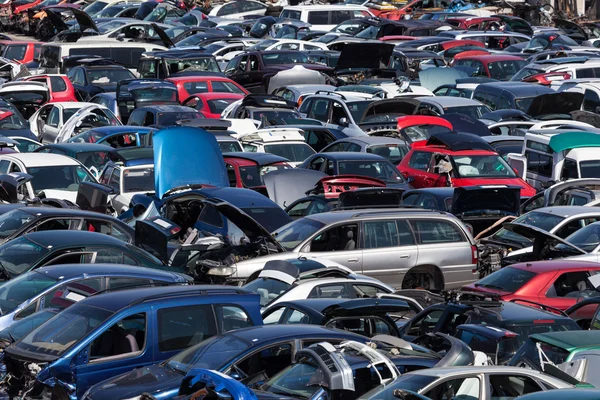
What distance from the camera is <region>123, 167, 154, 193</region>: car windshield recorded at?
65.4 feet

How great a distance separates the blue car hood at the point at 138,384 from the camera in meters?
9.83

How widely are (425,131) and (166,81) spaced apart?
707 cm

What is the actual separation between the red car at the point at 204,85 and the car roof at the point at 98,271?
50.9 feet

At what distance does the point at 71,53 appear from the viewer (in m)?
33.8

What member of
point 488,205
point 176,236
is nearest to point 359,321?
point 176,236

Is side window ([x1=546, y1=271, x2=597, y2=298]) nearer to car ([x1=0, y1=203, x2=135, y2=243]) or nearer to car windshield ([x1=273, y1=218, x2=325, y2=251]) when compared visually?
car windshield ([x1=273, y1=218, x2=325, y2=251])

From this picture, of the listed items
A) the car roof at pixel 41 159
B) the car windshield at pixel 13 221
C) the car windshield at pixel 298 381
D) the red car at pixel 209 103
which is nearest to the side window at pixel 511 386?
the car windshield at pixel 298 381

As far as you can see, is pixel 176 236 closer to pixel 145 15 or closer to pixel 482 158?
pixel 482 158

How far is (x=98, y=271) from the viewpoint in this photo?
13.2 m

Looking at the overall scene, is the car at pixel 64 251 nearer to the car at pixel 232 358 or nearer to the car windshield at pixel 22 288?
the car windshield at pixel 22 288

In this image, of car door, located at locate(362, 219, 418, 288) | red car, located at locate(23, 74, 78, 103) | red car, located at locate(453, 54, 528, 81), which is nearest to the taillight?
car door, located at locate(362, 219, 418, 288)

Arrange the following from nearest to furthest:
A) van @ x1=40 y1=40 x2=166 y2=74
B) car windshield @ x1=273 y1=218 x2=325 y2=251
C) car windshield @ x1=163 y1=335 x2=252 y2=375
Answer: car windshield @ x1=163 y1=335 x2=252 y2=375 → car windshield @ x1=273 y1=218 x2=325 y2=251 → van @ x1=40 y1=40 x2=166 y2=74

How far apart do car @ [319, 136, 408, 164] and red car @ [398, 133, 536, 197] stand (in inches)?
48.2

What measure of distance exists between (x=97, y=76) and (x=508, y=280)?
1852cm
